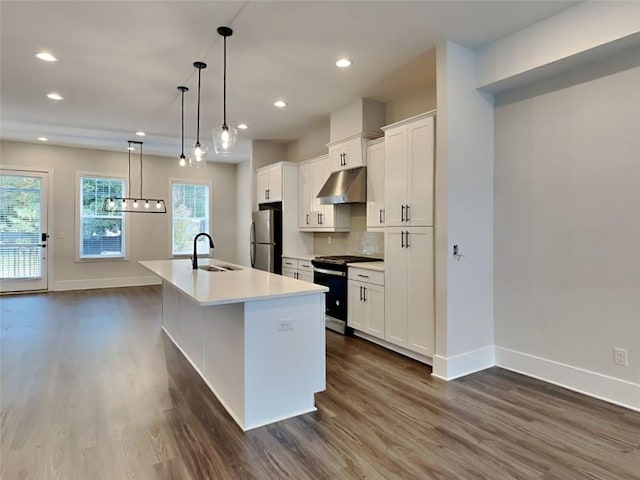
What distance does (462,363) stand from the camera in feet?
10.6

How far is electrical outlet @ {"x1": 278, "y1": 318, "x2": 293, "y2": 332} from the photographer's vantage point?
246 cm

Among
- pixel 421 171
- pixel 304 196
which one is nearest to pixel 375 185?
pixel 421 171

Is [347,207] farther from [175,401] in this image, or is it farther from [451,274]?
[175,401]

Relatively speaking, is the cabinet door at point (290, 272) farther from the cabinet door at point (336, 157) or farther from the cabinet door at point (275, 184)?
the cabinet door at point (336, 157)

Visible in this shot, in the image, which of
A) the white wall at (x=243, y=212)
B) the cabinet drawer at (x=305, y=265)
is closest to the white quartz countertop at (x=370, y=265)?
the cabinet drawer at (x=305, y=265)

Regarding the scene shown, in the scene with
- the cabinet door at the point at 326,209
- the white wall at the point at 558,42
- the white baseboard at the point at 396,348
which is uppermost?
the white wall at the point at 558,42

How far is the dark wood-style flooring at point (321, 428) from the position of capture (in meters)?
1.96

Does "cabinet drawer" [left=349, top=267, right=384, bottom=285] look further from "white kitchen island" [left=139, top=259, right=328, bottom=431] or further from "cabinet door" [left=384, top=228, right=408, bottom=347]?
"white kitchen island" [left=139, top=259, right=328, bottom=431]

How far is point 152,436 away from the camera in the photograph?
2.25 m

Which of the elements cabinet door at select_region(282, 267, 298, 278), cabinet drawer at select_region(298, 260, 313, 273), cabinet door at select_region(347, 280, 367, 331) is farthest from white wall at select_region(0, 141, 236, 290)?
cabinet door at select_region(347, 280, 367, 331)

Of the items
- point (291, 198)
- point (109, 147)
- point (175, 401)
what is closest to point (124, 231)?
point (109, 147)

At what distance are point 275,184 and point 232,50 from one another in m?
2.82

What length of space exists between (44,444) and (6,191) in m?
6.69

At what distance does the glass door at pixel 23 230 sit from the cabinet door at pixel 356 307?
639 cm
